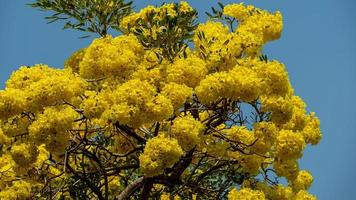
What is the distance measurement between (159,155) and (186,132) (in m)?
0.55

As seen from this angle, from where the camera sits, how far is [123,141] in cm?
1266

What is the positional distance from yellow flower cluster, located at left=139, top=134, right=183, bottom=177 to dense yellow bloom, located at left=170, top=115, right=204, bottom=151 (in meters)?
0.26

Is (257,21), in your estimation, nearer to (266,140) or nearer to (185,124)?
(266,140)

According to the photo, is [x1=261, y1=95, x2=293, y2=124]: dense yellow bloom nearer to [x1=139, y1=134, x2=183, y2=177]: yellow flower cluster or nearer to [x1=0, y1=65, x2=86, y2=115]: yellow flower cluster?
[x1=139, y1=134, x2=183, y2=177]: yellow flower cluster

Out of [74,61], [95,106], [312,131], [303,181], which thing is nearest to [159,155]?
[95,106]

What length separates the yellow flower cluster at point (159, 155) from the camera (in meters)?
9.77

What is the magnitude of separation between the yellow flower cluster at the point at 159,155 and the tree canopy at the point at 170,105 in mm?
15

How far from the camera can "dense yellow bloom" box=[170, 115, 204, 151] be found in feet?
33.2

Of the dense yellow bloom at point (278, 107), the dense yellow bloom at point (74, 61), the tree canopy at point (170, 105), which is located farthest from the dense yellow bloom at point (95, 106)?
the dense yellow bloom at point (74, 61)

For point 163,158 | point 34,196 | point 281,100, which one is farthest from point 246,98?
point 34,196

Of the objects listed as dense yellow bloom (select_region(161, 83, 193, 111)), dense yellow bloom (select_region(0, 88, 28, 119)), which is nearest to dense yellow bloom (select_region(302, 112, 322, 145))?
dense yellow bloom (select_region(161, 83, 193, 111))

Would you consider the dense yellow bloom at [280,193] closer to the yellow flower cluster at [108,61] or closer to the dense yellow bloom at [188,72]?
the dense yellow bloom at [188,72]

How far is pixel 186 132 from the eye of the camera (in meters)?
10.1

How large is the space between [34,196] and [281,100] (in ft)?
16.7
